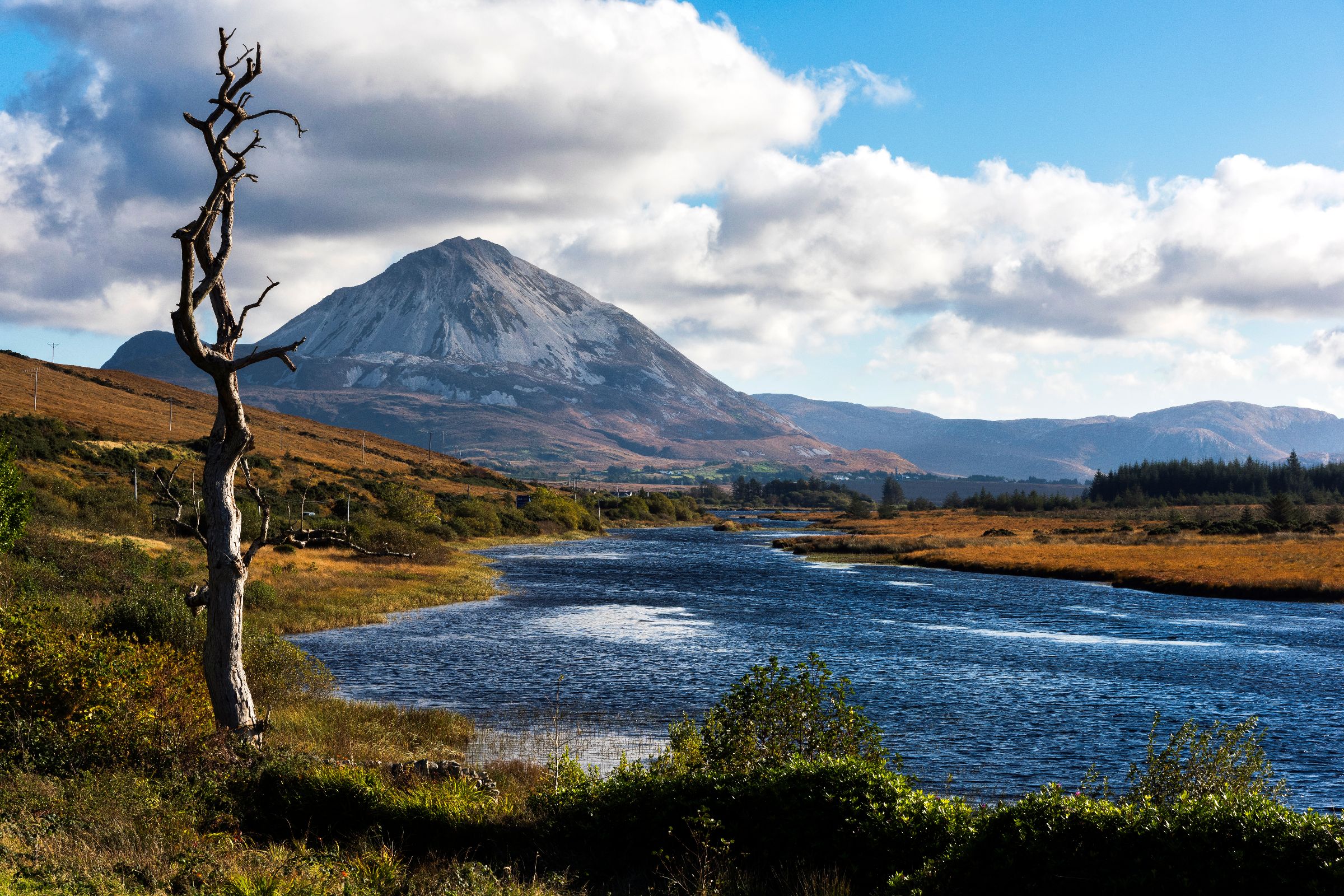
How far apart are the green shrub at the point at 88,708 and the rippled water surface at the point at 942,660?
1496 centimetres

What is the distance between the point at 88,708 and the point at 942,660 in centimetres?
3432

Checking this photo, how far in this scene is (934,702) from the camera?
31906 mm

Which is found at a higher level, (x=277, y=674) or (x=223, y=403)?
(x=223, y=403)

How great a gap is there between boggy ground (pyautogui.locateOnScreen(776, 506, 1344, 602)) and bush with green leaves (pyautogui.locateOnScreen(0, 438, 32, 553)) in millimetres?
74767

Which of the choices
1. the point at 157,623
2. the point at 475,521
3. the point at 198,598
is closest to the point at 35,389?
the point at 475,521

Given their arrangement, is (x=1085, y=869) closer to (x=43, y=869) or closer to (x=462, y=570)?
(x=43, y=869)

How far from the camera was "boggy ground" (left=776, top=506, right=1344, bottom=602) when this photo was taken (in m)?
71.2

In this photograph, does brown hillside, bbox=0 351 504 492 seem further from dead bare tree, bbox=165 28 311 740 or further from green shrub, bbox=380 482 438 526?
dead bare tree, bbox=165 28 311 740

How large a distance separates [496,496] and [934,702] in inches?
5846

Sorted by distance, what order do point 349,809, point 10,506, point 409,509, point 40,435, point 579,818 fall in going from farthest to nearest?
point 409,509 → point 40,435 → point 10,506 → point 349,809 → point 579,818

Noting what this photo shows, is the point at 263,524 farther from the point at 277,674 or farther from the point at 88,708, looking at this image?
the point at 277,674

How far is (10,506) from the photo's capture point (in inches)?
1382

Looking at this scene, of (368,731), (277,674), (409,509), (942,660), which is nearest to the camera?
(368,731)

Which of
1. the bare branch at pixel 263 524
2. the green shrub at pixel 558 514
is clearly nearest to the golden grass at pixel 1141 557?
the green shrub at pixel 558 514
